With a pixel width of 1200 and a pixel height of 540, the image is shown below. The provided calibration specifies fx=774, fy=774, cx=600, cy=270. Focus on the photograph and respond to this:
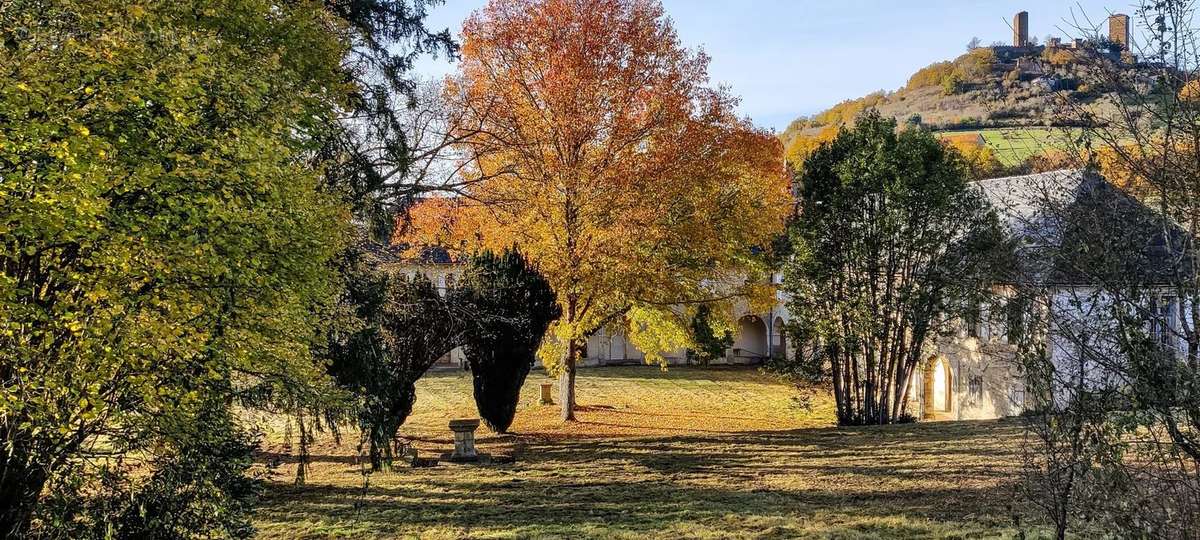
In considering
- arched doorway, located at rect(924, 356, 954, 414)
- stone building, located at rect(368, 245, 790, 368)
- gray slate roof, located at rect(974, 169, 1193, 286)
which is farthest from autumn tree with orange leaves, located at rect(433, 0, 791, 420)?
stone building, located at rect(368, 245, 790, 368)

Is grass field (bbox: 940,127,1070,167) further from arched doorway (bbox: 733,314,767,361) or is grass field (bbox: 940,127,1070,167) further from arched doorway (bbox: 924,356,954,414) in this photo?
arched doorway (bbox: 733,314,767,361)

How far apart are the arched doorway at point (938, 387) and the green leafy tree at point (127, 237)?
2485cm

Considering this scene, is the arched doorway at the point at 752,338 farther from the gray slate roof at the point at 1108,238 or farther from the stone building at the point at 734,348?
the gray slate roof at the point at 1108,238

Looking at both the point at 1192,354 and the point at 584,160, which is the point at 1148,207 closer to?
the point at 1192,354

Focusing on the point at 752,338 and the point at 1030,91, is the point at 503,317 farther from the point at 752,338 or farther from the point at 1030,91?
the point at 752,338

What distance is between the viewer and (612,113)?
59.6ft

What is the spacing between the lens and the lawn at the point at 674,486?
29.7 ft

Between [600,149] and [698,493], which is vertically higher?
[600,149]

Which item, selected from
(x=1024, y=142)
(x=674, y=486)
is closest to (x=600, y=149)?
(x=674, y=486)

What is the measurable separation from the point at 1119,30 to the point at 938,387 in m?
24.9

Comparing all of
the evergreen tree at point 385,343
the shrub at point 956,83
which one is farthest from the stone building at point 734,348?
the evergreen tree at point 385,343

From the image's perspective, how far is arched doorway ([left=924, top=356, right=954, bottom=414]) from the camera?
27078 mm

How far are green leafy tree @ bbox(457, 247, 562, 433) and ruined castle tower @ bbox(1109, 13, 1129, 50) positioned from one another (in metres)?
11.5

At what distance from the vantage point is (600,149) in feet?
59.3
